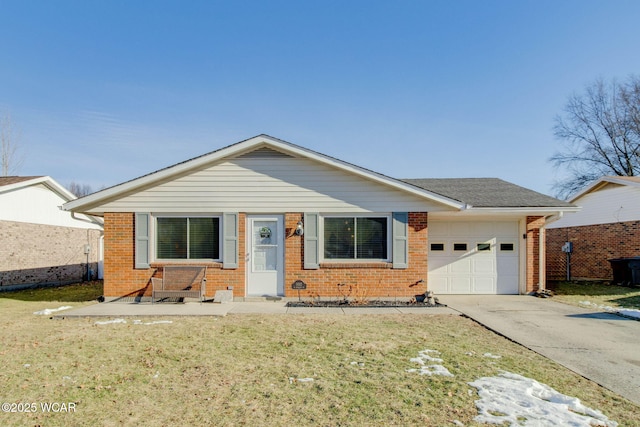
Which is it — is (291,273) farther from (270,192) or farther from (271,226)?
(270,192)

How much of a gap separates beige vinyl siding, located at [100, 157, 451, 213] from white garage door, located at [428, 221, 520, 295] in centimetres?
204

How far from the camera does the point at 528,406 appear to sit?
151 inches

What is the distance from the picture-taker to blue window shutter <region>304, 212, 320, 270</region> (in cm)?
1016

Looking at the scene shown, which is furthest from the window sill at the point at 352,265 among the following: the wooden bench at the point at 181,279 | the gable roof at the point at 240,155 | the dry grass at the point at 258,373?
the wooden bench at the point at 181,279

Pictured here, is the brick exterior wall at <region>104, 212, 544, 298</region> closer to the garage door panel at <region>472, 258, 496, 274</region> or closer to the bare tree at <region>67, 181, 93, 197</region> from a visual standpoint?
the garage door panel at <region>472, 258, 496, 274</region>

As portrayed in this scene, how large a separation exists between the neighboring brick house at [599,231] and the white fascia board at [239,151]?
926cm

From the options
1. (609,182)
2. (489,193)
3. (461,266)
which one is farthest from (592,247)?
(461,266)

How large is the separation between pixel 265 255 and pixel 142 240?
3.25 metres

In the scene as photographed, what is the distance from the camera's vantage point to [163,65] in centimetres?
1409

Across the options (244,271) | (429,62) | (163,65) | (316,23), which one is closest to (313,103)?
(316,23)

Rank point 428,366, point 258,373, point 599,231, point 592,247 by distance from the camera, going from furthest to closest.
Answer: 1. point 592,247
2. point 599,231
3. point 428,366
4. point 258,373

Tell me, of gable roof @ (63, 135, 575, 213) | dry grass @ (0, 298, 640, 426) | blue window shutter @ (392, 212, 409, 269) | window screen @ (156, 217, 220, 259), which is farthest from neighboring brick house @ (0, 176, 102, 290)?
blue window shutter @ (392, 212, 409, 269)

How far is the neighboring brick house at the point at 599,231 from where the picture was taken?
14922 mm

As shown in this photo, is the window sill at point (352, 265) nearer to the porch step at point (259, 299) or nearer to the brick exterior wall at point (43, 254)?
the porch step at point (259, 299)
